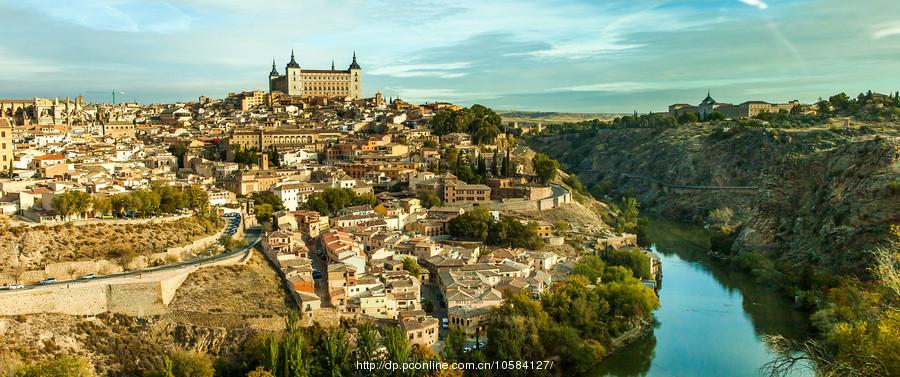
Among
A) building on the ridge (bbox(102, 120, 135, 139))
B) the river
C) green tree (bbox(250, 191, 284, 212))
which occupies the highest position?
building on the ridge (bbox(102, 120, 135, 139))

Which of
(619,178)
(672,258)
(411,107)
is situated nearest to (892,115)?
(619,178)

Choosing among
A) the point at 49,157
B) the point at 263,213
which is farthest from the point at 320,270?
the point at 49,157

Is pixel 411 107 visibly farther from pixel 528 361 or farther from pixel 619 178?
pixel 528 361

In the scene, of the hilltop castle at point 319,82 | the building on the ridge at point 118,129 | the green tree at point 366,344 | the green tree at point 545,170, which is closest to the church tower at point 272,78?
the hilltop castle at point 319,82

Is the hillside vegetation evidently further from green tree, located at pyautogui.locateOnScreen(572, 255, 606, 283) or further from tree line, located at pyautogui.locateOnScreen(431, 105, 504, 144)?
tree line, located at pyautogui.locateOnScreen(431, 105, 504, 144)

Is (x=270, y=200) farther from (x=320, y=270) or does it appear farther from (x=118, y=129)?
(x=118, y=129)

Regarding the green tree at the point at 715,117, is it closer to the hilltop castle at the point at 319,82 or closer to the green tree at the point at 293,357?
the hilltop castle at the point at 319,82

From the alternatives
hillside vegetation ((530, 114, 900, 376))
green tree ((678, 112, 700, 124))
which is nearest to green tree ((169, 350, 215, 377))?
hillside vegetation ((530, 114, 900, 376))
